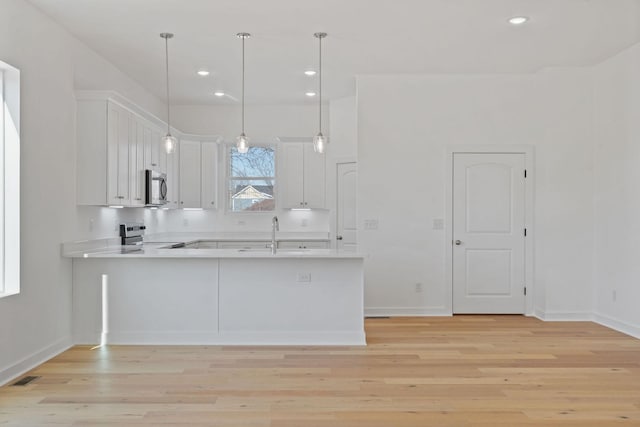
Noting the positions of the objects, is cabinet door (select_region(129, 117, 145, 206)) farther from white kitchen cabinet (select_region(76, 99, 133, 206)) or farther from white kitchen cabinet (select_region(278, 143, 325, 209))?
white kitchen cabinet (select_region(278, 143, 325, 209))

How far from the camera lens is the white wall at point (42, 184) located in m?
3.92

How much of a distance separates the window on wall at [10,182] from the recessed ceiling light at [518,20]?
3.95 meters

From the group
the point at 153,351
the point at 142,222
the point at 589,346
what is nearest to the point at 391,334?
the point at 589,346

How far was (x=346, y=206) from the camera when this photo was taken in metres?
7.54

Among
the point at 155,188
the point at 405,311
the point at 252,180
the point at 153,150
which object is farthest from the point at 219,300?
the point at 252,180

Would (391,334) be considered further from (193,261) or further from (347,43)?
(347,43)

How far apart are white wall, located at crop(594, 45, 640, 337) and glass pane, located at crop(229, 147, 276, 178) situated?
4438 mm

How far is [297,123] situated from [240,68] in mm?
2158

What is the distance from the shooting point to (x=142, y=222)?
6.89m

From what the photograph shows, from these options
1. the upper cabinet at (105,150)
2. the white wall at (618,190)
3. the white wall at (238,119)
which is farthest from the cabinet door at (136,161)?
the white wall at (618,190)

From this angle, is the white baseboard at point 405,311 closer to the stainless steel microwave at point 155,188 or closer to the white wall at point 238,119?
the stainless steel microwave at point 155,188

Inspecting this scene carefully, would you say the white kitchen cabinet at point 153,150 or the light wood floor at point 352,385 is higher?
the white kitchen cabinet at point 153,150

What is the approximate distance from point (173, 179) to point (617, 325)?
5.74 meters

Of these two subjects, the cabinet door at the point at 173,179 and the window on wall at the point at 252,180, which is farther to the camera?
the window on wall at the point at 252,180
